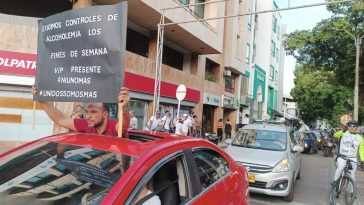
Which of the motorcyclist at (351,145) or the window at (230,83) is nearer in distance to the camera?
the motorcyclist at (351,145)

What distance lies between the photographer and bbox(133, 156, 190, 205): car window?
2.94 meters

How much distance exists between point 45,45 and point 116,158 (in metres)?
2.35

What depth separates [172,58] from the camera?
24.7m

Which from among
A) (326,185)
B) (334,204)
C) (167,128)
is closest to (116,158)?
(334,204)

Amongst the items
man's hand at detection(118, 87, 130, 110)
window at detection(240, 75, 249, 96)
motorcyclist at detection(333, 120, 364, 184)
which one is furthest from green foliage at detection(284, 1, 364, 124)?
man's hand at detection(118, 87, 130, 110)

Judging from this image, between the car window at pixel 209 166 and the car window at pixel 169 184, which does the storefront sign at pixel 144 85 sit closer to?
the car window at pixel 209 166

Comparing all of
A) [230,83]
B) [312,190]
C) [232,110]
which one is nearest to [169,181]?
[312,190]

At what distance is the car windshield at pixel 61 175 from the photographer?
A: 2.62 meters

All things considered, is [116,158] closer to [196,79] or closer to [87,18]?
[87,18]

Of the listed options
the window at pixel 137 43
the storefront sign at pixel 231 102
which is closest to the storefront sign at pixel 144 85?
the window at pixel 137 43

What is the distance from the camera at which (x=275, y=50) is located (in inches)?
2058

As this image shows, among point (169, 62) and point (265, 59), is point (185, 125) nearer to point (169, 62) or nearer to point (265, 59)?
point (169, 62)

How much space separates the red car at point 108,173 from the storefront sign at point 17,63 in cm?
1067

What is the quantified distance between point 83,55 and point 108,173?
72.6 inches
